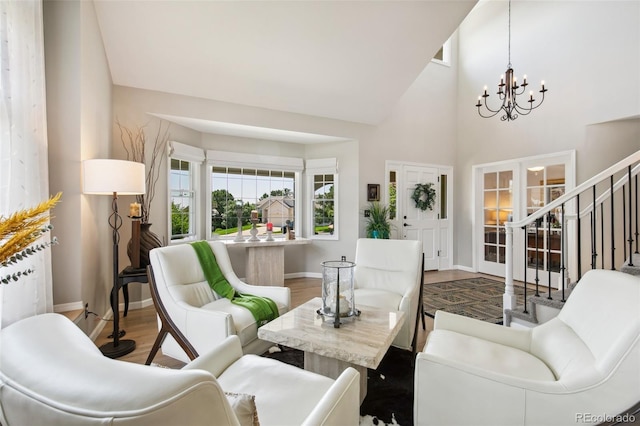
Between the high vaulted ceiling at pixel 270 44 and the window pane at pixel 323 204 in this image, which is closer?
the high vaulted ceiling at pixel 270 44

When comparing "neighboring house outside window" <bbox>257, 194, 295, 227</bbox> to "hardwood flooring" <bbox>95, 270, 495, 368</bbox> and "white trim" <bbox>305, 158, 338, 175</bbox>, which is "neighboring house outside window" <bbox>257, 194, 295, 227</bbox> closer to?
"white trim" <bbox>305, 158, 338, 175</bbox>

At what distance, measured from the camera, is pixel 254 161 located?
470 centimetres

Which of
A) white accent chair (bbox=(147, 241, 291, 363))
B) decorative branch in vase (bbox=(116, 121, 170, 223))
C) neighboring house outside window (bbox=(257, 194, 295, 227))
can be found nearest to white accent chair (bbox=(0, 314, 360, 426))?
white accent chair (bbox=(147, 241, 291, 363))

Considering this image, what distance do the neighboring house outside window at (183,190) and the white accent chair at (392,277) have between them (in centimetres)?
253

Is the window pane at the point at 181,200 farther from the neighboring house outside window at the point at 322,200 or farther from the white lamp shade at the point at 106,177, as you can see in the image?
the neighboring house outside window at the point at 322,200

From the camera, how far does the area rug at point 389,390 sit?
1.72 metres

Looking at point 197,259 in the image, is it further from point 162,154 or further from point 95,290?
point 162,154

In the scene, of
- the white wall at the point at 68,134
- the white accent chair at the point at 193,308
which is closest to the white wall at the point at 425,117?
the white wall at the point at 68,134

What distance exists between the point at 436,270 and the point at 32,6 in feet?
19.7

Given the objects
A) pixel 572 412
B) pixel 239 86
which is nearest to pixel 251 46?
pixel 239 86

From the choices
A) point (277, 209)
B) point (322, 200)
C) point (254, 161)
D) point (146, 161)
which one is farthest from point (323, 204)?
point (146, 161)

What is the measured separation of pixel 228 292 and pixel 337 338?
1.26 meters

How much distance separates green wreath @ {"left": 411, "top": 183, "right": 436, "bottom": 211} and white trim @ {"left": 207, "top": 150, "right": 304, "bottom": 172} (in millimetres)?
2143

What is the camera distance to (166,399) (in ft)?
1.68
